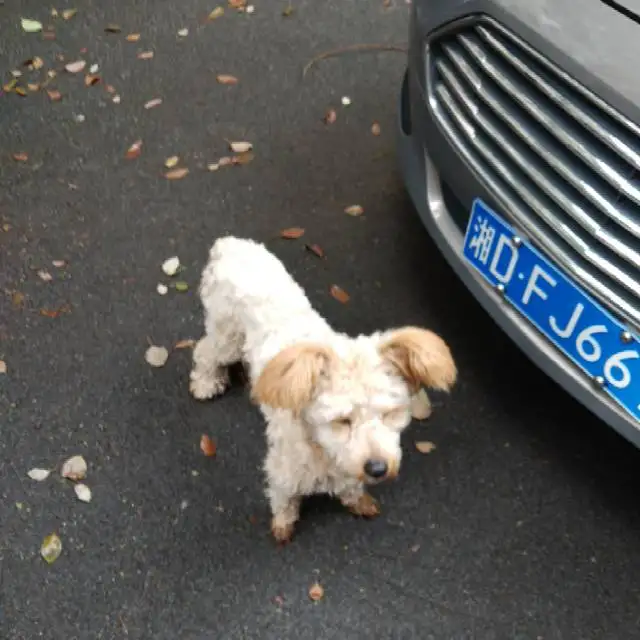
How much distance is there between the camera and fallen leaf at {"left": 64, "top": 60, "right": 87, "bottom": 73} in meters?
4.06

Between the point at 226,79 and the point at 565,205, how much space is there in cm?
A: 262

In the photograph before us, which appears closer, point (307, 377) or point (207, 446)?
point (307, 377)

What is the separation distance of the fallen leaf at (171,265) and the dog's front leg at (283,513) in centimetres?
115

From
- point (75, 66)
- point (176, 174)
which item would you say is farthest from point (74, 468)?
point (75, 66)

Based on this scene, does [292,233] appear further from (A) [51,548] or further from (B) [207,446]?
(A) [51,548]

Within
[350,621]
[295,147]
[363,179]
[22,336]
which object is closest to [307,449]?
[350,621]

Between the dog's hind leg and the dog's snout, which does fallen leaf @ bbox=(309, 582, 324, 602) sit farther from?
the dog's hind leg

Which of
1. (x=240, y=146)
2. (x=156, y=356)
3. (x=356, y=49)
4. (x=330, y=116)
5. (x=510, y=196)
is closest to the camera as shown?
(x=510, y=196)

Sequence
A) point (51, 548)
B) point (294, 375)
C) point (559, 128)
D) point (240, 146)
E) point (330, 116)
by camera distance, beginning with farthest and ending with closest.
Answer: point (330, 116)
point (240, 146)
point (51, 548)
point (559, 128)
point (294, 375)

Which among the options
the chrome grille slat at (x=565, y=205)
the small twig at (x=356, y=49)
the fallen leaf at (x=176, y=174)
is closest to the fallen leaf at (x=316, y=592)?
the chrome grille slat at (x=565, y=205)

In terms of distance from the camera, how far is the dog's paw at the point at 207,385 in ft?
8.30

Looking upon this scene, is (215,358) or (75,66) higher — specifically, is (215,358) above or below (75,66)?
above

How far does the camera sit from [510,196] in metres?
1.93

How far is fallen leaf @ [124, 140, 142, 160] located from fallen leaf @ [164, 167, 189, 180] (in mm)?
237
